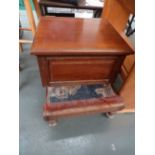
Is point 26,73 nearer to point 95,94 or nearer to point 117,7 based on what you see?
point 95,94

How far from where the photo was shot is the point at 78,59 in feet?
2.53

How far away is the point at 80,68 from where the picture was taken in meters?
0.84

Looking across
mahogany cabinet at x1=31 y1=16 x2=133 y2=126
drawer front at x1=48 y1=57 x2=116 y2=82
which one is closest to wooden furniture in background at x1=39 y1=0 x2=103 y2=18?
mahogany cabinet at x1=31 y1=16 x2=133 y2=126

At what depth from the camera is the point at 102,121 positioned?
1.09 metres

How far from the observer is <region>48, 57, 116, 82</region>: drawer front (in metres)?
0.78

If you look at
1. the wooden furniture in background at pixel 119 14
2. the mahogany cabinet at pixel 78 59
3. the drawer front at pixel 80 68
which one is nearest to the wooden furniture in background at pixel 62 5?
the wooden furniture in background at pixel 119 14

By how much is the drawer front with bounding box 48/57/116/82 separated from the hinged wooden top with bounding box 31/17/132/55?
0.24ft

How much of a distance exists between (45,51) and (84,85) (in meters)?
0.40

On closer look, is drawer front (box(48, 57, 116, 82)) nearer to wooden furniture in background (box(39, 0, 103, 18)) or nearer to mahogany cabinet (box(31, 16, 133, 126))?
mahogany cabinet (box(31, 16, 133, 126))

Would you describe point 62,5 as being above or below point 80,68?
above

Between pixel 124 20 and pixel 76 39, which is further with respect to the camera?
pixel 124 20

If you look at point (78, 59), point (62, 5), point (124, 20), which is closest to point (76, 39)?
point (78, 59)

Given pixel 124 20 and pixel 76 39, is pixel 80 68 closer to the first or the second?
pixel 76 39

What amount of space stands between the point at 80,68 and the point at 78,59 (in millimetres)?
84
